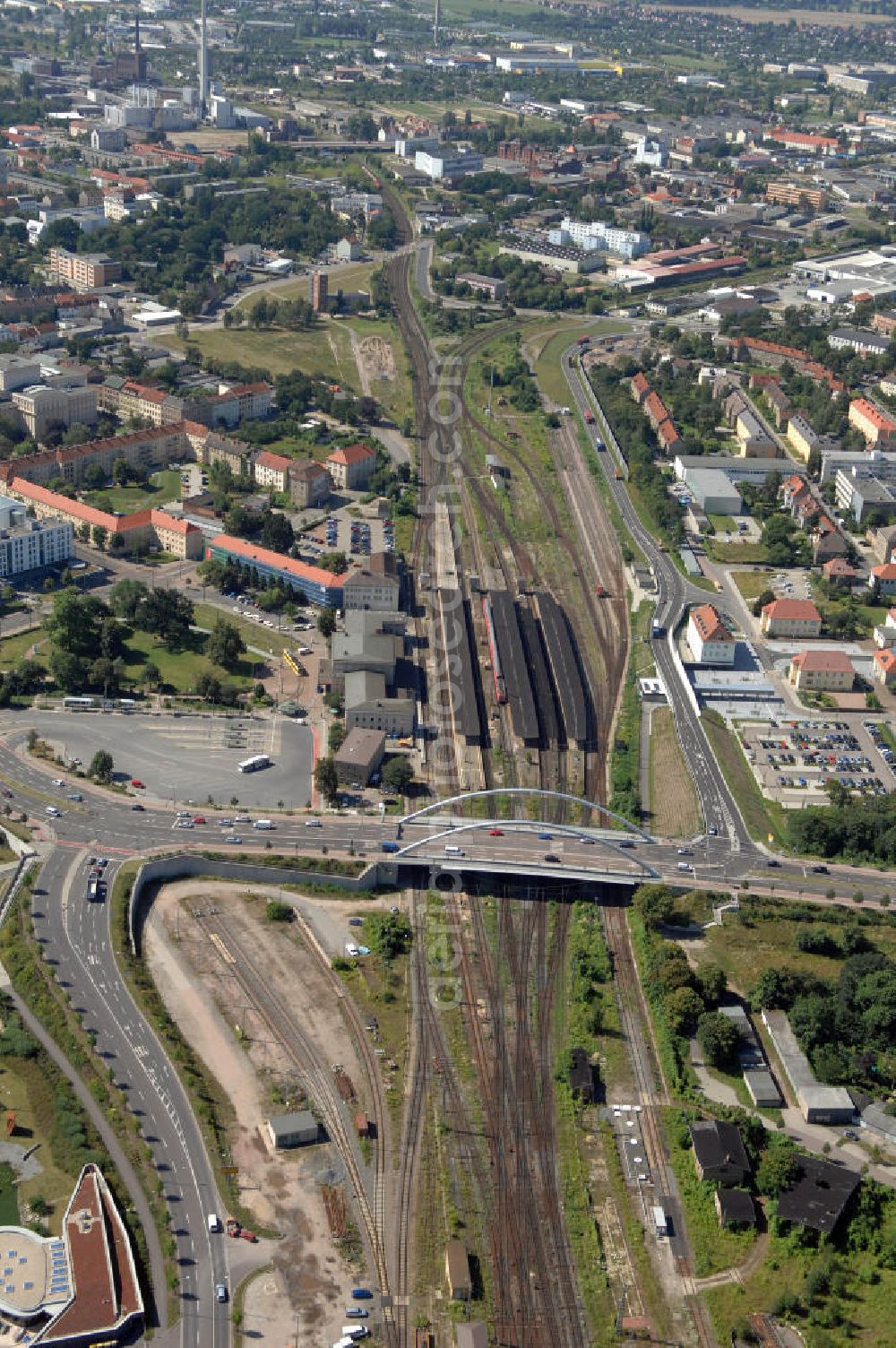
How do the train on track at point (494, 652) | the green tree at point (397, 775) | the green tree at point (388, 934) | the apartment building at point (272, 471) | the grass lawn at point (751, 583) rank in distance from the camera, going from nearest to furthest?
the green tree at point (388, 934) → the green tree at point (397, 775) → the train on track at point (494, 652) → the grass lawn at point (751, 583) → the apartment building at point (272, 471)

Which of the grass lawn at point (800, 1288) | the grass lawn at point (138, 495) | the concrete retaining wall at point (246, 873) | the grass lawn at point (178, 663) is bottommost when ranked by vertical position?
the grass lawn at point (800, 1288)

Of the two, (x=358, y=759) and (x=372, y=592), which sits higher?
(x=372, y=592)

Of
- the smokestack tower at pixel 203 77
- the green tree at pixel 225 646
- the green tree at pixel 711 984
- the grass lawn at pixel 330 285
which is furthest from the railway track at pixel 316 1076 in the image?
the smokestack tower at pixel 203 77

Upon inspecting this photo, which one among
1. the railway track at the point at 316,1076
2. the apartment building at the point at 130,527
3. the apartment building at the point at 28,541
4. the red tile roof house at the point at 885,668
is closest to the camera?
the railway track at the point at 316,1076

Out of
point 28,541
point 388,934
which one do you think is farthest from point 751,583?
point 28,541

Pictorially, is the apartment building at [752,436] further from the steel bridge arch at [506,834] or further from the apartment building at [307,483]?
the steel bridge arch at [506,834]

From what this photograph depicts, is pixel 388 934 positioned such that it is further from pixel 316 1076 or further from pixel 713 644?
pixel 713 644

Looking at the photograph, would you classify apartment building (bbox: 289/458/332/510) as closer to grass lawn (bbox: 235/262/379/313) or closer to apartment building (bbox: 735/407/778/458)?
apartment building (bbox: 735/407/778/458)
